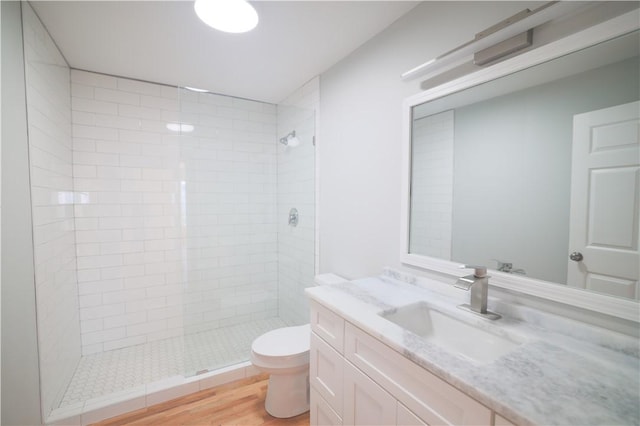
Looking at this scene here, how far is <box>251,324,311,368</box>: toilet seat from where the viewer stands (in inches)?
67.5

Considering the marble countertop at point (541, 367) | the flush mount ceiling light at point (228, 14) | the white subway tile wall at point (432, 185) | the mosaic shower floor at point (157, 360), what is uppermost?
the flush mount ceiling light at point (228, 14)

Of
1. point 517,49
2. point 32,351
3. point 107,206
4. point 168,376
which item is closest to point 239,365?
point 168,376

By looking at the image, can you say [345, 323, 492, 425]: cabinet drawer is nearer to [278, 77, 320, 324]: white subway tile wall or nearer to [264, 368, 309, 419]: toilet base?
[264, 368, 309, 419]: toilet base

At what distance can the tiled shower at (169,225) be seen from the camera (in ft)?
7.44

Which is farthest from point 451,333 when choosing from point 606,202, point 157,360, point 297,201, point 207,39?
point 157,360

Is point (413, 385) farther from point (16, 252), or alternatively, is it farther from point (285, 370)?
point (16, 252)

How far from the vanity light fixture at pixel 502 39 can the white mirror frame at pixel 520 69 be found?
2.0 inches

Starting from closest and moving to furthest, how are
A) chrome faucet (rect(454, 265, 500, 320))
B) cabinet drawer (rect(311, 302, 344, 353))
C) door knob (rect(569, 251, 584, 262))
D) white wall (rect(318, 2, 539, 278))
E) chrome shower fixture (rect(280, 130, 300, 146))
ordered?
door knob (rect(569, 251, 584, 262)) < chrome faucet (rect(454, 265, 500, 320)) < cabinet drawer (rect(311, 302, 344, 353)) < white wall (rect(318, 2, 539, 278)) < chrome shower fixture (rect(280, 130, 300, 146))

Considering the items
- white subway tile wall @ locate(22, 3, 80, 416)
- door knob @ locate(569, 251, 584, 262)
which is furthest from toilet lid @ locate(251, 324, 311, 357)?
door knob @ locate(569, 251, 584, 262)

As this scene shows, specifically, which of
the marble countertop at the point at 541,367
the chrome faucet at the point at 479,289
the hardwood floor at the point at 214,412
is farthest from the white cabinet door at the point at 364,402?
the hardwood floor at the point at 214,412

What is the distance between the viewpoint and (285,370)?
1.73 meters

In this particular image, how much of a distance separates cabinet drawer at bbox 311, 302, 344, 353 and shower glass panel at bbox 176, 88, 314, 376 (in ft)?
3.64

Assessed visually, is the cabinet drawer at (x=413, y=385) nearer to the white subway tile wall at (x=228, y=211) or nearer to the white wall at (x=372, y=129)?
the white wall at (x=372, y=129)

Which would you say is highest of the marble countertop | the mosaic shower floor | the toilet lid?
the marble countertop
